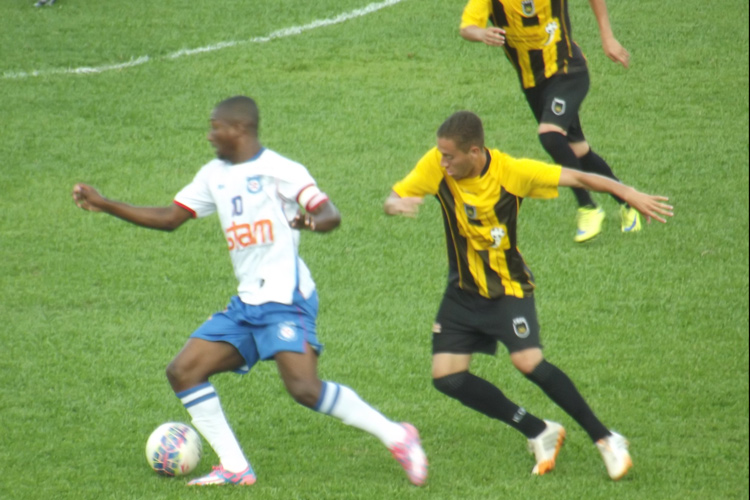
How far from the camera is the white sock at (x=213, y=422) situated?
16.5 ft

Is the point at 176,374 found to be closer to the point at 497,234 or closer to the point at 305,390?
the point at 305,390

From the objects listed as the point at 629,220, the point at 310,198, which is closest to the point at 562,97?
the point at 629,220

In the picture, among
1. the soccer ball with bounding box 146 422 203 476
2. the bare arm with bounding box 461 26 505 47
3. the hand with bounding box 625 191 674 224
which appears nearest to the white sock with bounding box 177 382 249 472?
the soccer ball with bounding box 146 422 203 476

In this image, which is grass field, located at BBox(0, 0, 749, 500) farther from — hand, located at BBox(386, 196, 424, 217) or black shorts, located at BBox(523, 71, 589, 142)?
hand, located at BBox(386, 196, 424, 217)

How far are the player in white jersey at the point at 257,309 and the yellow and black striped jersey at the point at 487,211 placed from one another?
2.06 ft

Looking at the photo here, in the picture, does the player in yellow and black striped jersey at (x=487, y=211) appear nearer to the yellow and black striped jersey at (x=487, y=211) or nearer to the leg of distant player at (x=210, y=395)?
the yellow and black striped jersey at (x=487, y=211)

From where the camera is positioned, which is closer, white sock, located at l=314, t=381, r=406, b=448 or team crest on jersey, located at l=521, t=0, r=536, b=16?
white sock, located at l=314, t=381, r=406, b=448

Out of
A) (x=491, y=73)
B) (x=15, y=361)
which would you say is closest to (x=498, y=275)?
(x=15, y=361)

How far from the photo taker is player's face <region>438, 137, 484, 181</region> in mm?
4906

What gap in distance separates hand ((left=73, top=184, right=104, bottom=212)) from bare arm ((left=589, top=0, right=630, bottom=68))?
13.5 ft

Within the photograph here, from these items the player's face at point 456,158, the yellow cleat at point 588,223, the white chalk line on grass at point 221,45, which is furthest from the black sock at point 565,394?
the white chalk line on grass at point 221,45

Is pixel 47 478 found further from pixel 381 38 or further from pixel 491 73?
pixel 381 38

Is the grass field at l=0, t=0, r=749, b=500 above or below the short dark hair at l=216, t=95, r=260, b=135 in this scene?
below

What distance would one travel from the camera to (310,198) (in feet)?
16.1
